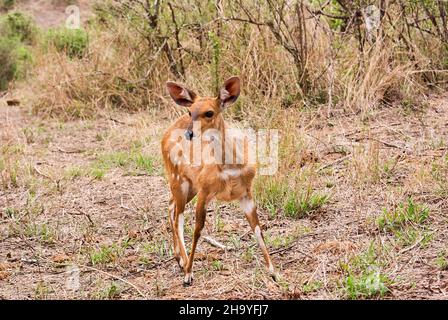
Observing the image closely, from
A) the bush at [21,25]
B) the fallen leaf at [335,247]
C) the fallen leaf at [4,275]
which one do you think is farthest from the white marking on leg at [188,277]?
the bush at [21,25]

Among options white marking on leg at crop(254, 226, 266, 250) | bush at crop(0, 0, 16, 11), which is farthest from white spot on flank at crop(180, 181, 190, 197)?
bush at crop(0, 0, 16, 11)

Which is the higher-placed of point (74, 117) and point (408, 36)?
point (408, 36)

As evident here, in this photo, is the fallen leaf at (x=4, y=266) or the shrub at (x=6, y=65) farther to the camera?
the shrub at (x=6, y=65)

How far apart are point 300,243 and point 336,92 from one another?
11.0 feet

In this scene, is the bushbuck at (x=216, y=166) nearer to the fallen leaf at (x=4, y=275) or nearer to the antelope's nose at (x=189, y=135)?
the antelope's nose at (x=189, y=135)

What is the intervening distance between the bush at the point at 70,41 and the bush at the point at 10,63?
0.63 m

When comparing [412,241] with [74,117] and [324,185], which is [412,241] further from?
[74,117]

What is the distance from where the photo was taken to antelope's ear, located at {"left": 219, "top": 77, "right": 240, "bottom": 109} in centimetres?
447

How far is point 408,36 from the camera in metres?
8.50

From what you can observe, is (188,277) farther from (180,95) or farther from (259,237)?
(180,95)

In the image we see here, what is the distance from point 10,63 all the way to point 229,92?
8128mm

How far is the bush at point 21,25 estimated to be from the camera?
45.7 feet

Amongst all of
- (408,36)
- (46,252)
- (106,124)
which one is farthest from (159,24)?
(46,252)

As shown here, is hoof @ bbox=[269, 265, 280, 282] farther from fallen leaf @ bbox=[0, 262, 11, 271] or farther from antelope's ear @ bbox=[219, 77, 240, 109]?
fallen leaf @ bbox=[0, 262, 11, 271]
